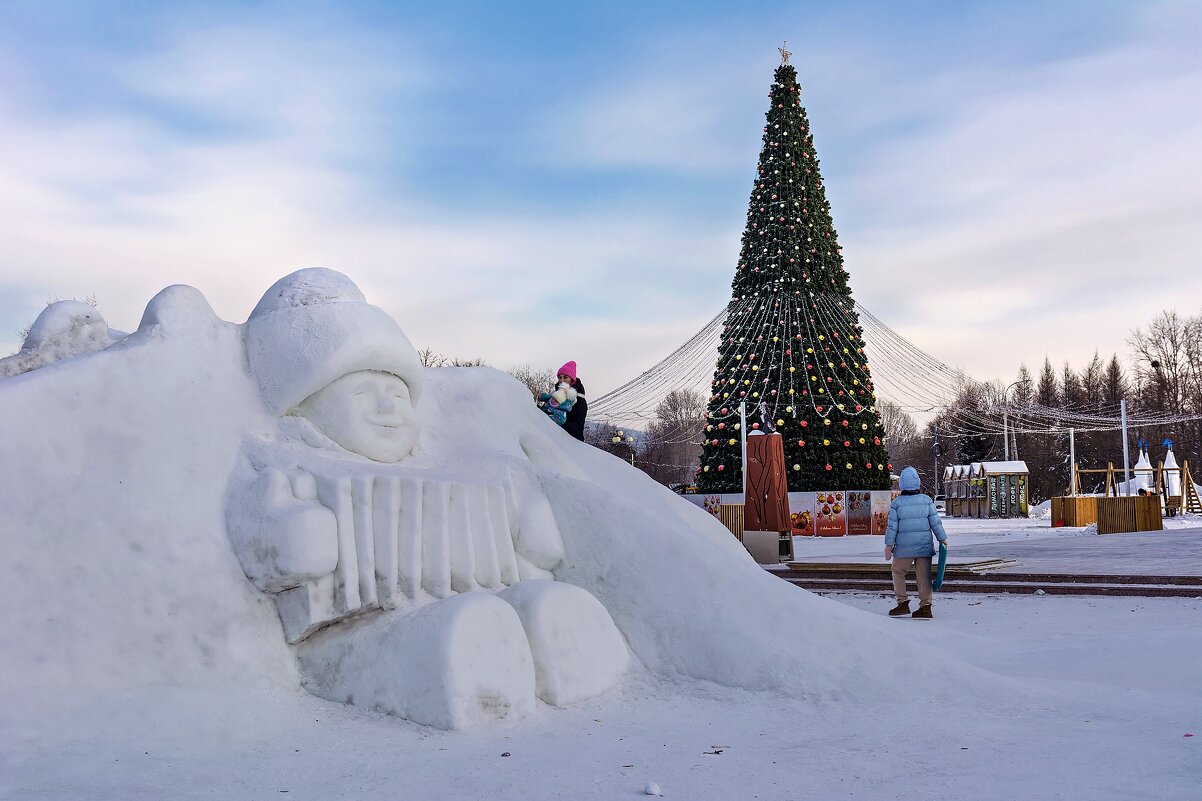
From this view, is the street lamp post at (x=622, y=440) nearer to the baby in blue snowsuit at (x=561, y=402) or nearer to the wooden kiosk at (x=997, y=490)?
the baby in blue snowsuit at (x=561, y=402)

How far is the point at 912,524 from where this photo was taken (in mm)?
7715

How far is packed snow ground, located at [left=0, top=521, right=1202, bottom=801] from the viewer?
10.0 feet

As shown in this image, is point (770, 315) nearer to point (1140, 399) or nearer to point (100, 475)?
point (100, 475)

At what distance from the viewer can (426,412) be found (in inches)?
193

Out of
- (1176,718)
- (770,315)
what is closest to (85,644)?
(1176,718)

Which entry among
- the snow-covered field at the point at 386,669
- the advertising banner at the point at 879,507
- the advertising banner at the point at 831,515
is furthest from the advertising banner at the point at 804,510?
the snow-covered field at the point at 386,669

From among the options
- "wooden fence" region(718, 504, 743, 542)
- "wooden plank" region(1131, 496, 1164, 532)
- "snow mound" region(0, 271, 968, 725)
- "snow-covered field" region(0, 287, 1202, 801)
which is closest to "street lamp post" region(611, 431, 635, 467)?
"snow mound" region(0, 271, 968, 725)

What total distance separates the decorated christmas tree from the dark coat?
38.5 feet

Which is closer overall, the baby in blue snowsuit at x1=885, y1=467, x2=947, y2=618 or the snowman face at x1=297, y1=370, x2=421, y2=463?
the snowman face at x1=297, y1=370, x2=421, y2=463

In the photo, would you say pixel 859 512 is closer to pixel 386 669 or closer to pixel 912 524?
pixel 912 524

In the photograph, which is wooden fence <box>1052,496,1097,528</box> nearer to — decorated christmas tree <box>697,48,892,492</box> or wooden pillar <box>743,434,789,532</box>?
decorated christmas tree <box>697,48,892,492</box>

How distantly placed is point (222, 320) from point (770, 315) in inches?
619

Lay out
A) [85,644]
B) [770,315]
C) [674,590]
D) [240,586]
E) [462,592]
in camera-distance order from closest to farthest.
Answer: [85,644]
[240,586]
[462,592]
[674,590]
[770,315]

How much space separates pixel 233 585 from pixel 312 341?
3.62ft
